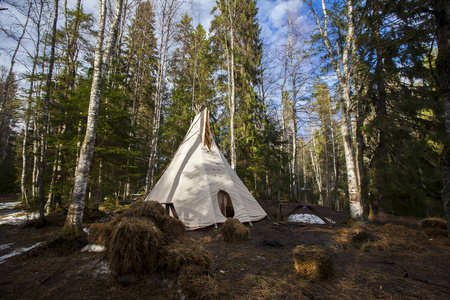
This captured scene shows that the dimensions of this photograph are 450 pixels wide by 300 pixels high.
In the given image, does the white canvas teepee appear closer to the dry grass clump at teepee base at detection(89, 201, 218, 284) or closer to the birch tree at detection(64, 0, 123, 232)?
the birch tree at detection(64, 0, 123, 232)

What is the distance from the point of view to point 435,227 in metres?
5.24

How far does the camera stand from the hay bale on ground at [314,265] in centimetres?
293

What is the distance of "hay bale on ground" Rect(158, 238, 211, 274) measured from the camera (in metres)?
2.67

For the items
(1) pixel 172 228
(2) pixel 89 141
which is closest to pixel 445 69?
(1) pixel 172 228

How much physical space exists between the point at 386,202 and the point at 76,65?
16.6 m

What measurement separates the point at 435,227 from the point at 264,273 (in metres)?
5.66

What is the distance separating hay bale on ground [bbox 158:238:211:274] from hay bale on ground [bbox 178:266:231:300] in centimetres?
12

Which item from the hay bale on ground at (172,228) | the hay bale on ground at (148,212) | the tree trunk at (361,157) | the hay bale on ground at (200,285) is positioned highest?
the tree trunk at (361,157)

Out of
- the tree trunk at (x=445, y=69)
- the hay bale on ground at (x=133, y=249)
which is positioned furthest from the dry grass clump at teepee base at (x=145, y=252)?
the tree trunk at (x=445, y=69)

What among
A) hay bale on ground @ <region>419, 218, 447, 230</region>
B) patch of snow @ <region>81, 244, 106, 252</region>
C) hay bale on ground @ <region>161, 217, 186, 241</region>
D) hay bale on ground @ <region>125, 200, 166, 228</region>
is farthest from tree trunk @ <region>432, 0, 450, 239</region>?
patch of snow @ <region>81, 244, 106, 252</region>

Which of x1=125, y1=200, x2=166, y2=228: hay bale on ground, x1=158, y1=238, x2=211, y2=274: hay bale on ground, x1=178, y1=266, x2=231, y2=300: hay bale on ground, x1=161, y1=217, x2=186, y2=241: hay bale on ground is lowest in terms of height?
x1=178, y1=266, x2=231, y2=300: hay bale on ground

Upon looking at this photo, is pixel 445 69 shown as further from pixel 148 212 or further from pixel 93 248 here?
pixel 93 248

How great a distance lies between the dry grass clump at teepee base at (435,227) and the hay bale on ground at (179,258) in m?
6.43

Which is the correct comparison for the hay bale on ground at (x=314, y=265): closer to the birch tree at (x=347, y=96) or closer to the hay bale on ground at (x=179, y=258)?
the hay bale on ground at (x=179, y=258)
